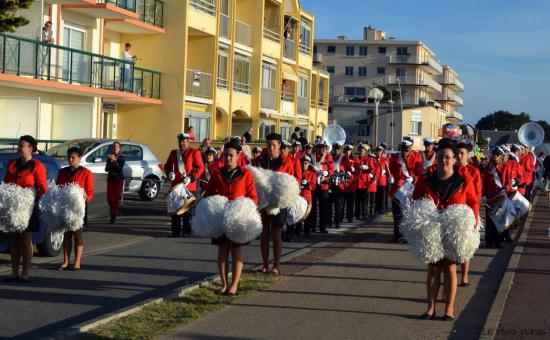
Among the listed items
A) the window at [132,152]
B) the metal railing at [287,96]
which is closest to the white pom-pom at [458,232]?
the window at [132,152]

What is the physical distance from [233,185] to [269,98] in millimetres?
36418

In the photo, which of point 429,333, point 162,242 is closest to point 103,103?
point 162,242

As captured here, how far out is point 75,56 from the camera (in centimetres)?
2831

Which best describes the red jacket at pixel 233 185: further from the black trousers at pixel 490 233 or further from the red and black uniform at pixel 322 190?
the red and black uniform at pixel 322 190

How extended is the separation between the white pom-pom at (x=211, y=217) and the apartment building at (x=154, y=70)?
1627cm

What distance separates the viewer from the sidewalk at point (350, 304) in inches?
317

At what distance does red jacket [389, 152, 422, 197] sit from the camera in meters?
15.8

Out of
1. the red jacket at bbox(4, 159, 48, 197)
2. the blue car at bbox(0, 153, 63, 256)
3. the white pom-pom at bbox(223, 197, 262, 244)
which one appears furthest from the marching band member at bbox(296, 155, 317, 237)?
the white pom-pom at bbox(223, 197, 262, 244)

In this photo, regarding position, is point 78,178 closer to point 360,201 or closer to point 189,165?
point 189,165

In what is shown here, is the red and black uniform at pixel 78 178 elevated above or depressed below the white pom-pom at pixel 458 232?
above

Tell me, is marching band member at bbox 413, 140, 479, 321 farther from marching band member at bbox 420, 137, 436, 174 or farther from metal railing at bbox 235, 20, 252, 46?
metal railing at bbox 235, 20, 252, 46

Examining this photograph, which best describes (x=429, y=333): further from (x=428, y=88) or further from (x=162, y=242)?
(x=428, y=88)

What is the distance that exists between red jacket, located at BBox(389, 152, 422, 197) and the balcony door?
14.6m

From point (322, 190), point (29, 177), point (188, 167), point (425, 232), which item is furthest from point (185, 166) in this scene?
point (425, 232)
